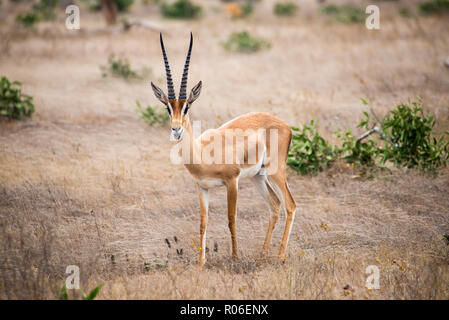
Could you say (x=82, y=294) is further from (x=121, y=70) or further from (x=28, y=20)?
(x=28, y=20)

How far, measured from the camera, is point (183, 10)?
72.9 feet

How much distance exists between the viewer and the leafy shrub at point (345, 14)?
59.1 feet

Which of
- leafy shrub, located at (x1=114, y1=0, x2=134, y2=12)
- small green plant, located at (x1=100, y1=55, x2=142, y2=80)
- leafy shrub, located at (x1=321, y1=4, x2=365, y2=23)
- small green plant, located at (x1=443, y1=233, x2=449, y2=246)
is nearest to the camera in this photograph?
small green plant, located at (x1=443, y1=233, x2=449, y2=246)

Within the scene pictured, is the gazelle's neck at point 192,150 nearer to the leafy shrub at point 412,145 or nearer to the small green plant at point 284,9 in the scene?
the leafy shrub at point 412,145

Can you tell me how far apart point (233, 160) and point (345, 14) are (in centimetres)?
1626

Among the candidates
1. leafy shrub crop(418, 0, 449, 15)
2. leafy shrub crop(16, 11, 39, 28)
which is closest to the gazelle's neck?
leafy shrub crop(16, 11, 39, 28)

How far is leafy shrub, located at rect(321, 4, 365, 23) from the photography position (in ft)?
59.1

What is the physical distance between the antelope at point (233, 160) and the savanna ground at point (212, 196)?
0.43m

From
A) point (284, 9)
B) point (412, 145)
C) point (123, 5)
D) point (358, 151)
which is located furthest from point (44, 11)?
point (412, 145)

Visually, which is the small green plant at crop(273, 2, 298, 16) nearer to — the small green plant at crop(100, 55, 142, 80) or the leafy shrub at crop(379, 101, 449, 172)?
the small green plant at crop(100, 55, 142, 80)

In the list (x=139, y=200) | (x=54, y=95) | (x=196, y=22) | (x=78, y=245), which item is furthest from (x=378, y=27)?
(x=78, y=245)

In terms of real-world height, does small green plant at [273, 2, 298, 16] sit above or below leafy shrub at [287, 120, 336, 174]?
above

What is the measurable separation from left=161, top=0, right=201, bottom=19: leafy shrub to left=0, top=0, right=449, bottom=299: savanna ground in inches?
353

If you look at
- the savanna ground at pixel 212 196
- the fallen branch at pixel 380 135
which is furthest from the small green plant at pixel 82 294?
the fallen branch at pixel 380 135
